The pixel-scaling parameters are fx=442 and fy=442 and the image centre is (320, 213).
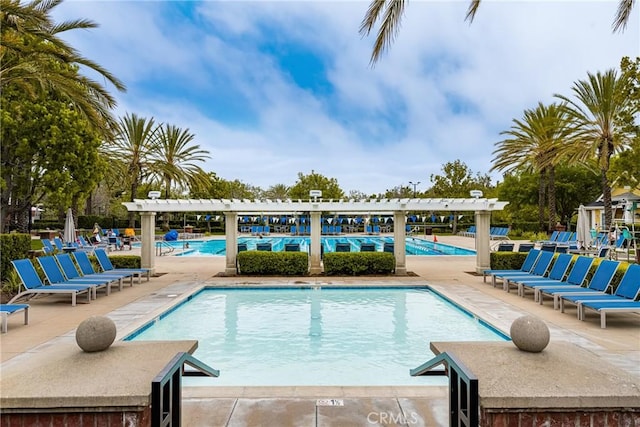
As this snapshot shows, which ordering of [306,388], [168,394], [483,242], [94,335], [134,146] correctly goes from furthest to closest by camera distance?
[134,146]
[483,242]
[306,388]
[94,335]
[168,394]

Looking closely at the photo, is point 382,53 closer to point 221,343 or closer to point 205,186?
point 221,343

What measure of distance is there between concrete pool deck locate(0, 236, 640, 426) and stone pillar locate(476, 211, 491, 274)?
632 mm

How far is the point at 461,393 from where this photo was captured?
3285 millimetres

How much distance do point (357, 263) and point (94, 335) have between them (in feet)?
39.7

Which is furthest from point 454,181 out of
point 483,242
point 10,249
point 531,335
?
point 531,335

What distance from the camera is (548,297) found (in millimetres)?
11211

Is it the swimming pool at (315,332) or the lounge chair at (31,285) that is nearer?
the swimming pool at (315,332)

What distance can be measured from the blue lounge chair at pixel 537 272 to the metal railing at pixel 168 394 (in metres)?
10.1

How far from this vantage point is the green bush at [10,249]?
11609 mm

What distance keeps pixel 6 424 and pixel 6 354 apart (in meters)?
4.24

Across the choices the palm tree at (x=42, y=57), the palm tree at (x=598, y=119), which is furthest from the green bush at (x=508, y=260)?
the palm tree at (x=42, y=57)

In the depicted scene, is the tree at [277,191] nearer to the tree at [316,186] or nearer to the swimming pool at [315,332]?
the tree at [316,186]

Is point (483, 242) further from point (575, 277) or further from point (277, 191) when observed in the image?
point (277, 191)

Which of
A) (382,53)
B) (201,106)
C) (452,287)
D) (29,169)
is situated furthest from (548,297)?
(201,106)
